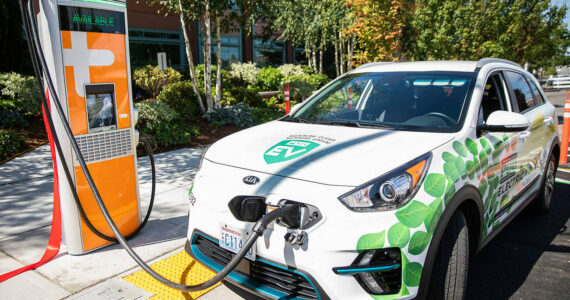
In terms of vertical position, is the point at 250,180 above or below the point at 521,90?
below

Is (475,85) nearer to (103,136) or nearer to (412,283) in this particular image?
(412,283)

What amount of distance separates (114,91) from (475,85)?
297cm

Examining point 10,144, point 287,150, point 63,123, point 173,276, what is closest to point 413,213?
point 287,150

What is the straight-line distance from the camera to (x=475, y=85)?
3.14m

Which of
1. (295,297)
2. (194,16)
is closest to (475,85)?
(295,297)

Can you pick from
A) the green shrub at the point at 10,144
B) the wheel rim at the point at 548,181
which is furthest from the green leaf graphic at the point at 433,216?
the green shrub at the point at 10,144

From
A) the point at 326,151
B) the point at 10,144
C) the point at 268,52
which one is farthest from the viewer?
the point at 268,52

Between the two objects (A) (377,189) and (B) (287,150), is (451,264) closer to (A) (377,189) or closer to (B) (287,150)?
(A) (377,189)

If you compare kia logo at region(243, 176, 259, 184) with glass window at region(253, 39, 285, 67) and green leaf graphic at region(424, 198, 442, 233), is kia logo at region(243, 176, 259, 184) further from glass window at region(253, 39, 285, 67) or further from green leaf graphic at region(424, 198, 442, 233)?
glass window at region(253, 39, 285, 67)

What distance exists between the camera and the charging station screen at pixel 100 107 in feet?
10.7

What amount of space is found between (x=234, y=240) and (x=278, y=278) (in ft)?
1.11

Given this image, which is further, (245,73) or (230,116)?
(245,73)

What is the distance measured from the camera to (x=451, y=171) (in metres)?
2.40

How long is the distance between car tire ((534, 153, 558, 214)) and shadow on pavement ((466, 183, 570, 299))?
0.36ft
